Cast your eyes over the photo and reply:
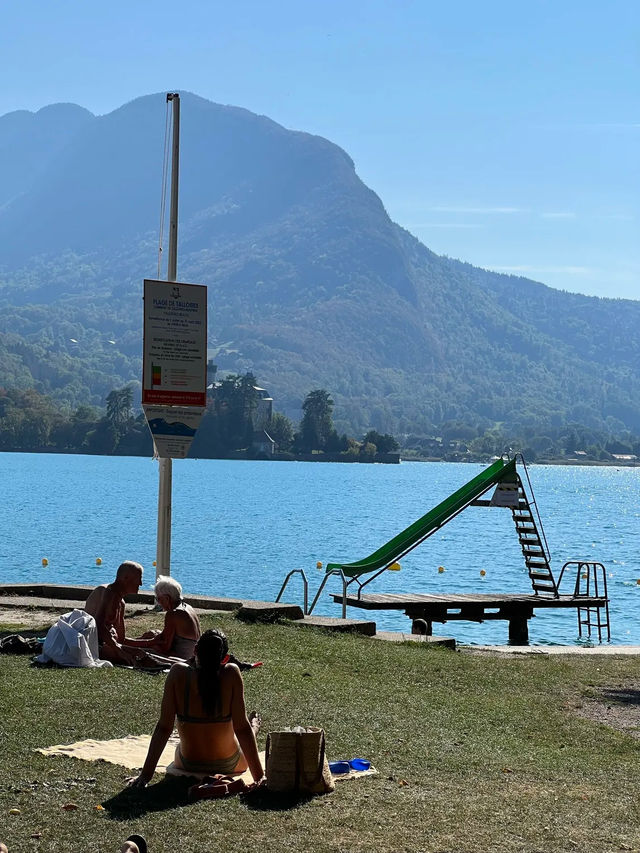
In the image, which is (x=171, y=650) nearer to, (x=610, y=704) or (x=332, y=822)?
(x=610, y=704)

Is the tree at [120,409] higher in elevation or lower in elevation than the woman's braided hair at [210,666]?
higher

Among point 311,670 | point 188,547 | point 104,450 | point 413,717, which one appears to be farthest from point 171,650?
point 104,450

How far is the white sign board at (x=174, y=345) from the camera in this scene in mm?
15719

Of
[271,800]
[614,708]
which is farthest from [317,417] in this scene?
[271,800]

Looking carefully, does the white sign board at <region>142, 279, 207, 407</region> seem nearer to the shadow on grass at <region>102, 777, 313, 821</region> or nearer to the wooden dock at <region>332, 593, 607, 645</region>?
the shadow on grass at <region>102, 777, 313, 821</region>

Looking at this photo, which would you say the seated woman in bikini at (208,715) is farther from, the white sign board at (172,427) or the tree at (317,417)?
the tree at (317,417)

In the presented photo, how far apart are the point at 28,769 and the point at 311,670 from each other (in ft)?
15.8

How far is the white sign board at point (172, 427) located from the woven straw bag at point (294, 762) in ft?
29.7

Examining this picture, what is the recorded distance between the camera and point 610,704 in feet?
38.6

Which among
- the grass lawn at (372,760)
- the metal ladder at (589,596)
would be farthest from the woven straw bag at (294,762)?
the metal ladder at (589,596)

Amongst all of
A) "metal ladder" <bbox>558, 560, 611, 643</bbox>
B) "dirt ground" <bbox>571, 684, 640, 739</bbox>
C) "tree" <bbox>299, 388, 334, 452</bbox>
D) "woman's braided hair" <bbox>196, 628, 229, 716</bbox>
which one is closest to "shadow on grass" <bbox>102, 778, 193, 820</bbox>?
"woman's braided hair" <bbox>196, 628, 229, 716</bbox>

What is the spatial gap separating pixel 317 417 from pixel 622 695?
590 feet

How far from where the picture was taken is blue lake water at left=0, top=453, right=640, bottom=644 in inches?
1703

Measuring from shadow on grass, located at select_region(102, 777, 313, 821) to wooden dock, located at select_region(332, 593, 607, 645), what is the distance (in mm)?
17689
